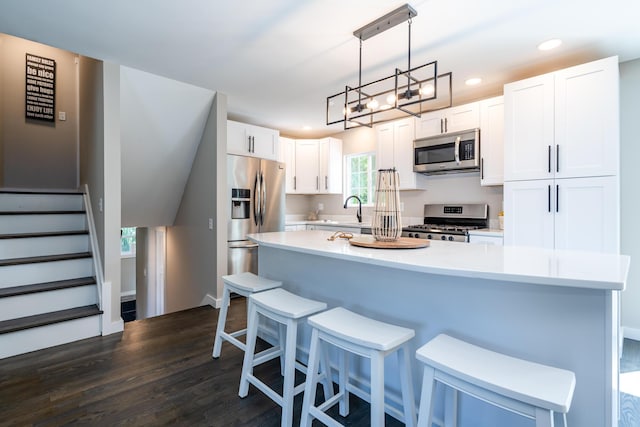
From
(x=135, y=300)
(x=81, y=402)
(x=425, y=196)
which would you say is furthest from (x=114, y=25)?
(x=135, y=300)

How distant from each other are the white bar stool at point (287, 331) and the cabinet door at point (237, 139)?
8.29ft

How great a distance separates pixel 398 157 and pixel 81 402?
12.5 ft

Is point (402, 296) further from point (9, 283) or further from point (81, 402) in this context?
point (9, 283)

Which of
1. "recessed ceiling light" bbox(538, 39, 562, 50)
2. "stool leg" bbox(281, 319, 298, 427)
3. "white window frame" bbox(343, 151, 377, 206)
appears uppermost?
"recessed ceiling light" bbox(538, 39, 562, 50)

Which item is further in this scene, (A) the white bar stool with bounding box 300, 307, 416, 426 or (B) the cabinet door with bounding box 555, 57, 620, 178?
(B) the cabinet door with bounding box 555, 57, 620, 178

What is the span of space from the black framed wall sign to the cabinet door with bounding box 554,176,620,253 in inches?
231

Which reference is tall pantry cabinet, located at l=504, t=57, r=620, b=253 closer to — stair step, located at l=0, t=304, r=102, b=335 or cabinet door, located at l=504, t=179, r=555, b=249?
cabinet door, located at l=504, t=179, r=555, b=249

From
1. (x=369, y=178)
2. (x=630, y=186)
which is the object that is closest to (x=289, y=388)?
(x=630, y=186)

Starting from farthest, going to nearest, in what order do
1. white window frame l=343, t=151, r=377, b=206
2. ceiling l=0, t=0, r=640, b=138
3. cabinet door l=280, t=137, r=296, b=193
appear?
1. cabinet door l=280, t=137, r=296, b=193
2. white window frame l=343, t=151, r=377, b=206
3. ceiling l=0, t=0, r=640, b=138

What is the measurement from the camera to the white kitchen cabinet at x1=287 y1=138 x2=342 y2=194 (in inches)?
201

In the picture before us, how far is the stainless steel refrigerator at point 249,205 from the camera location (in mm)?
3773

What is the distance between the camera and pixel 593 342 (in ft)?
3.73

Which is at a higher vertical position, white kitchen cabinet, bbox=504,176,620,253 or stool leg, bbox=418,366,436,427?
white kitchen cabinet, bbox=504,176,620,253

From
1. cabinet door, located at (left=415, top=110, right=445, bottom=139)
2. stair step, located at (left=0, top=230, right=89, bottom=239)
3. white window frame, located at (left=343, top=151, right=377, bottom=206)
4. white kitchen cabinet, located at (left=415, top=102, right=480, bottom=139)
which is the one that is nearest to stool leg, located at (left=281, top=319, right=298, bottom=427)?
white kitchen cabinet, located at (left=415, top=102, right=480, bottom=139)
